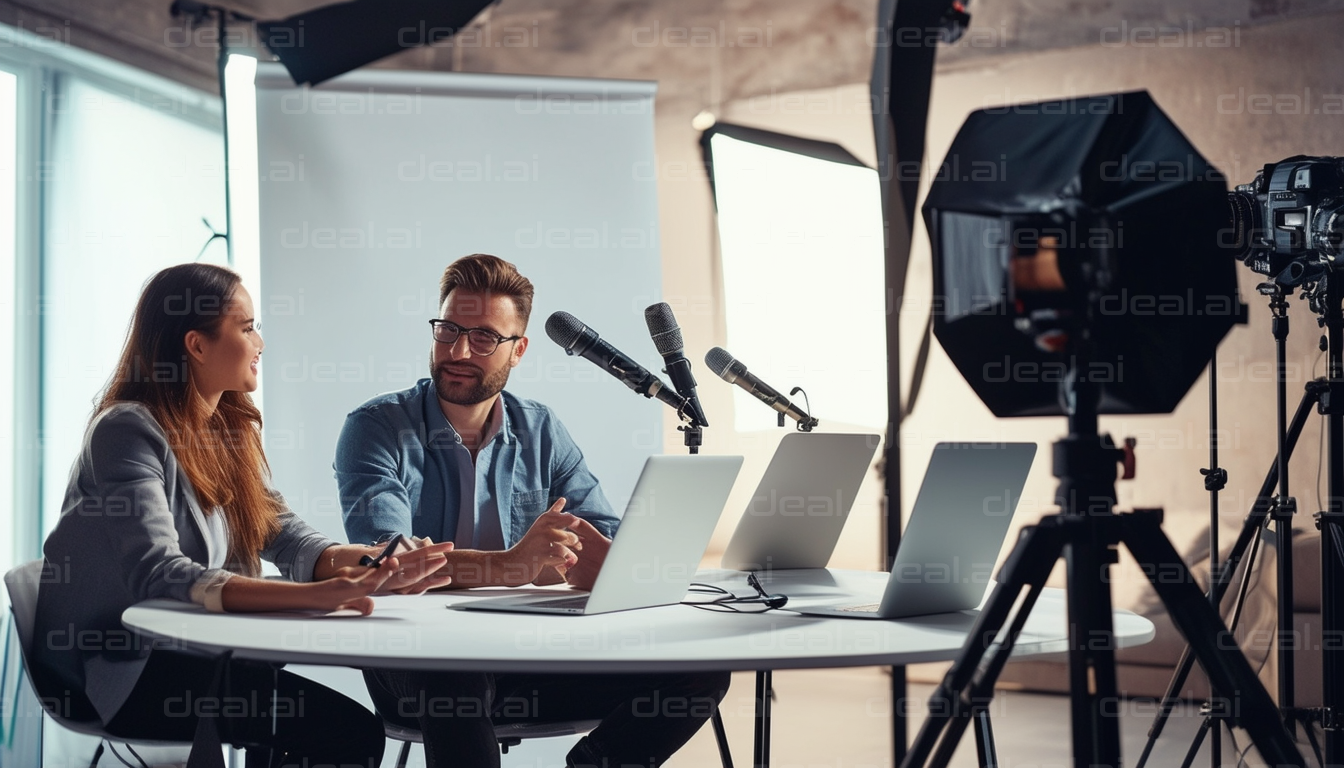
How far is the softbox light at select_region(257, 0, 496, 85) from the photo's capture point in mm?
3049

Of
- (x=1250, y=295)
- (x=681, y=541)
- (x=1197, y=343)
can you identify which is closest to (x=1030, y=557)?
(x=1197, y=343)

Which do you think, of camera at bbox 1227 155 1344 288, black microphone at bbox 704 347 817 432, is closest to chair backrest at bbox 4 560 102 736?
black microphone at bbox 704 347 817 432

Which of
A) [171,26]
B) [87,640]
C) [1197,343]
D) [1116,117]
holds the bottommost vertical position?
[87,640]

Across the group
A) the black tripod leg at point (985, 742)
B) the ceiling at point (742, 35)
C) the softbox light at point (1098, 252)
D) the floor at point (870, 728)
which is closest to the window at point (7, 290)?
the ceiling at point (742, 35)

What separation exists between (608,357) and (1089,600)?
89 centimetres

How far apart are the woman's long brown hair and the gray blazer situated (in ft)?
0.12

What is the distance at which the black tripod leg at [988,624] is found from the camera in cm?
104

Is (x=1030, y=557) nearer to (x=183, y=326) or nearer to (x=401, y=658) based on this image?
(x=401, y=658)

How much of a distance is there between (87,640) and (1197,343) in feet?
5.40

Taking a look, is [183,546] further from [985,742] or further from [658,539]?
[985,742]

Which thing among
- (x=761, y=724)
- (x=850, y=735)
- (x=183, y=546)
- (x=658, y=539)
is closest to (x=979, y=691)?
(x=658, y=539)

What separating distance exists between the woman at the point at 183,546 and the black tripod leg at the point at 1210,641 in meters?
0.96

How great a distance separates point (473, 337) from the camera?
2.26m

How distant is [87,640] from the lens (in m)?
1.76
